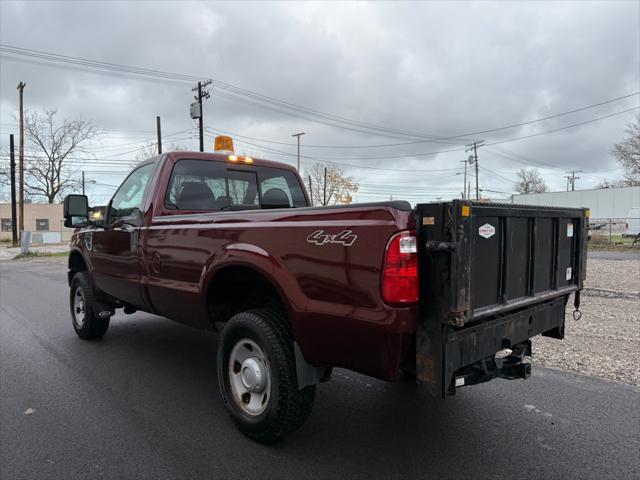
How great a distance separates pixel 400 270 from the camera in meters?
2.35

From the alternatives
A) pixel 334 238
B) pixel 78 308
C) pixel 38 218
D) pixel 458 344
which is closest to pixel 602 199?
pixel 78 308

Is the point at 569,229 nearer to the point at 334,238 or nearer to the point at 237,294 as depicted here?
the point at 334,238

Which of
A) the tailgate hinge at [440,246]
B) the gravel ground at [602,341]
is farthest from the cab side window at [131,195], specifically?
the gravel ground at [602,341]

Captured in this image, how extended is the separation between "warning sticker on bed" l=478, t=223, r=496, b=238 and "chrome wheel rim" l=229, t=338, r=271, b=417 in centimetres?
157

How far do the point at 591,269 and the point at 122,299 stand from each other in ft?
39.6

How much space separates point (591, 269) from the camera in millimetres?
12469

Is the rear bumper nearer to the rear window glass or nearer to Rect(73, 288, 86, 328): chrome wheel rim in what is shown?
the rear window glass

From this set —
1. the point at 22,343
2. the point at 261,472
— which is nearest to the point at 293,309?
the point at 261,472

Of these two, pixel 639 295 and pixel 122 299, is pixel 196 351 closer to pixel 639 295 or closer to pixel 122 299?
pixel 122 299

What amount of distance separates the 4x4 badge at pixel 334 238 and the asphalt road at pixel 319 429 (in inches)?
54.3

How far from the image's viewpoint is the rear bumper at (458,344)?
2.41m

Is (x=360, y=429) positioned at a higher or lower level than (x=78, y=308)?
lower

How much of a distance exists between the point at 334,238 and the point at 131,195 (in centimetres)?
307

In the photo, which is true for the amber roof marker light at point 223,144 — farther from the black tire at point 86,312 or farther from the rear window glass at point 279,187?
the black tire at point 86,312
